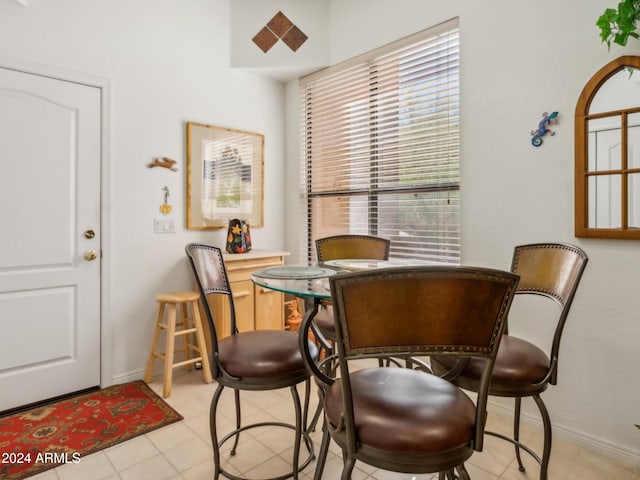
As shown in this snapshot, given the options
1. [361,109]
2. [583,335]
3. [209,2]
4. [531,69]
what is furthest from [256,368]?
[209,2]

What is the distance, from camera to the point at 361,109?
322 centimetres

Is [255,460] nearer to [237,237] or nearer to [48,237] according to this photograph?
[237,237]

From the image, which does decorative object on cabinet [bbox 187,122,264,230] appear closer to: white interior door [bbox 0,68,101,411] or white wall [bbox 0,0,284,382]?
white wall [bbox 0,0,284,382]

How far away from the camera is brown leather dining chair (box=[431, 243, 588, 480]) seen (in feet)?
4.81

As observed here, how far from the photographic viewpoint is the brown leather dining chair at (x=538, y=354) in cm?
146

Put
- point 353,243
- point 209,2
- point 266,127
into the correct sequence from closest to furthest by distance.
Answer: point 353,243
point 209,2
point 266,127

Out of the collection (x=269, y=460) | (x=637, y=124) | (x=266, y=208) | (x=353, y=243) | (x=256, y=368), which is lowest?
(x=269, y=460)

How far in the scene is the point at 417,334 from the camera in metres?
1.02

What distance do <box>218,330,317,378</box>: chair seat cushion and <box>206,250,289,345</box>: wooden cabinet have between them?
121 centimetres

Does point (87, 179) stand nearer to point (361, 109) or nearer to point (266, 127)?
point (266, 127)

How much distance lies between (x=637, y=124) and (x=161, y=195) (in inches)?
117

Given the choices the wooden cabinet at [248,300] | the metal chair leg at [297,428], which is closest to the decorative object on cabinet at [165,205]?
the wooden cabinet at [248,300]

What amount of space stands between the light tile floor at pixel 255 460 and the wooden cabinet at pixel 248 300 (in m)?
0.82

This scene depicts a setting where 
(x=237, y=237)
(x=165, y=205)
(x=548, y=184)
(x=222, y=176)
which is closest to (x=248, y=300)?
(x=237, y=237)
